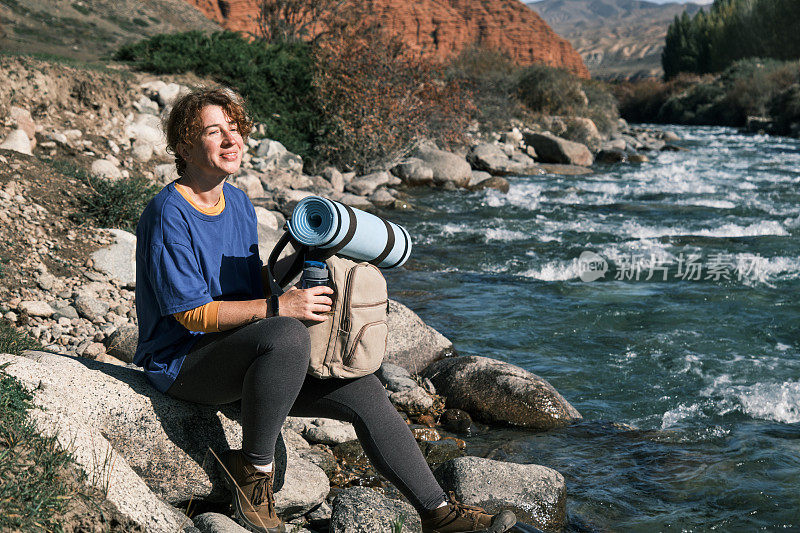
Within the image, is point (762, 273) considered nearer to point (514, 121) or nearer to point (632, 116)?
point (514, 121)

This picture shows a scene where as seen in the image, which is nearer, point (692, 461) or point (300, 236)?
point (300, 236)

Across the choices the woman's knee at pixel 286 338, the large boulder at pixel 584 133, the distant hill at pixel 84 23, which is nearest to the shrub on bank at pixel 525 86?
the large boulder at pixel 584 133

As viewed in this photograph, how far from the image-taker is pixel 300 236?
2.62 meters

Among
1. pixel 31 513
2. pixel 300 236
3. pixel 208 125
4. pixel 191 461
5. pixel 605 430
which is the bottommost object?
pixel 605 430

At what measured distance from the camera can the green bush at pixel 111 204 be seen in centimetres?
694

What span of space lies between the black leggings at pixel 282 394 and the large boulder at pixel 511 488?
2.46ft

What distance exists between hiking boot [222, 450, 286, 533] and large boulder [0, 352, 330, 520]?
24cm

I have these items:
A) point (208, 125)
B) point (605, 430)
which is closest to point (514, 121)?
point (605, 430)

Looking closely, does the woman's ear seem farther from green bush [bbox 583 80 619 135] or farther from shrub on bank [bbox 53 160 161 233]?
green bush [bbox 583 80 619 135]

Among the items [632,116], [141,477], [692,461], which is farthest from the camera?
[632,116]

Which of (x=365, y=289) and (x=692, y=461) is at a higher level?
(x=365, y=289)

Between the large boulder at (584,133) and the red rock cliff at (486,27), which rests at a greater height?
the red rock cliff at (486,27)

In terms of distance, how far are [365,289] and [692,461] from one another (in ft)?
8.59

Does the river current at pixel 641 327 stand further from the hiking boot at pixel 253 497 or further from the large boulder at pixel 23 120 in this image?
the large boulder at pixel 23 120
